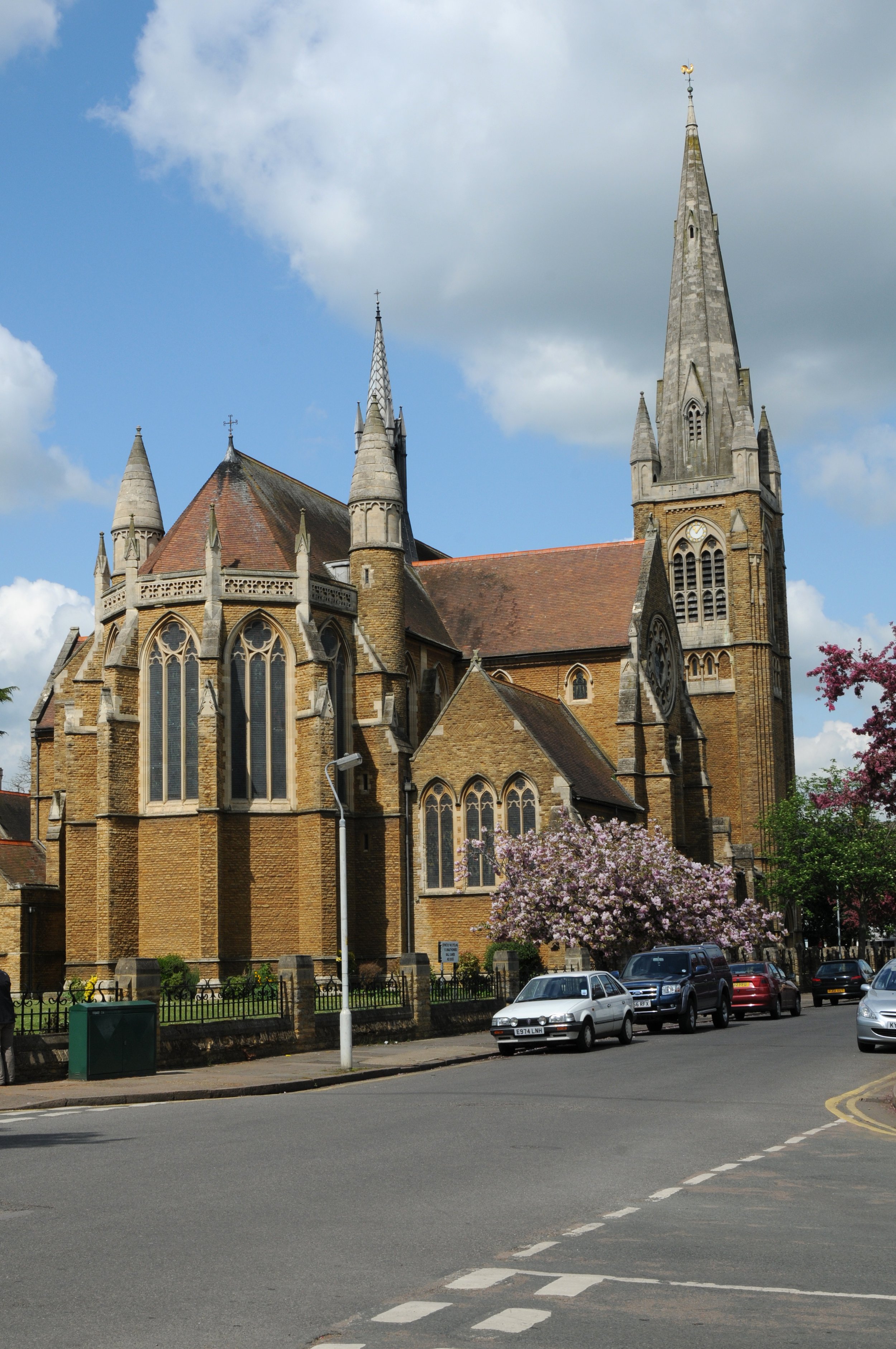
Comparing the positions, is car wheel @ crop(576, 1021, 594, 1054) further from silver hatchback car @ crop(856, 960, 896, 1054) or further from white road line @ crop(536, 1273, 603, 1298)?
white road line @ crop(536, 1273, 603, 1298)

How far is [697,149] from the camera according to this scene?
7456 cm

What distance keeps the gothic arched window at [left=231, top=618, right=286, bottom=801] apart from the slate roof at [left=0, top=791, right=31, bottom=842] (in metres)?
18.1

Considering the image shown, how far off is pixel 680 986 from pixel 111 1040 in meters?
12.2

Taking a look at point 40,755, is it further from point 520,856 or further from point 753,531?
point 753,531

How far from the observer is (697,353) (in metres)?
72.4

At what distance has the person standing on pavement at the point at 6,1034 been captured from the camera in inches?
725

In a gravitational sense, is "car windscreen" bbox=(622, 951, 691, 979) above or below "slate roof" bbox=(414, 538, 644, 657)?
below

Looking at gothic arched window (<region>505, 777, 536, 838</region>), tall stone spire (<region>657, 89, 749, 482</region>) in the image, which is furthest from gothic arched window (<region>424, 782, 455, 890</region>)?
tall stone spire (<region>657, 89, 749, 482</region>)

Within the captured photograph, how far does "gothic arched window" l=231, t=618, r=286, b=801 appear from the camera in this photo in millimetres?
39688

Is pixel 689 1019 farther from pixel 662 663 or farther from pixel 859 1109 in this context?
pixel 662 663

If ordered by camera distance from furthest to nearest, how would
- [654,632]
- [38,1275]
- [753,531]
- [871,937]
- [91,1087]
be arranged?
[871,937]
[753,531]
[654,632]
[91,1087]
[38,1275]

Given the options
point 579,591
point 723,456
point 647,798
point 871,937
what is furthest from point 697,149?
point 871,937

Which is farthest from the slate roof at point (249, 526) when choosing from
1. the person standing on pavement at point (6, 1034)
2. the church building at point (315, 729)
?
Answer: the person standing on pavement at point (6, 1034)

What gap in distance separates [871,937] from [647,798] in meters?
62.2
